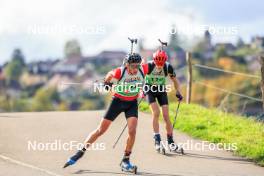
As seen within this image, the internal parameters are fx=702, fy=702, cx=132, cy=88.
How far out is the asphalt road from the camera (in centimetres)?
1130

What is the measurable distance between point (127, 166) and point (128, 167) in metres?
0.04

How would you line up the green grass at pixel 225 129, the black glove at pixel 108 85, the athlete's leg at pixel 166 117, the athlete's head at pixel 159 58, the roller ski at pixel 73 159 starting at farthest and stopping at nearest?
the athlete's leg at pixel 166 117 < the green grass at pixel 225 129 < the athlete's head at pixel 159 58 < the roller ski at pixel 73 159 < the black glove at pixel 108 85

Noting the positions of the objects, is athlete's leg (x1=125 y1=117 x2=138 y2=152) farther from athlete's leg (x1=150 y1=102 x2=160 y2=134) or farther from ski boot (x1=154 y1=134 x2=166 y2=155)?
athlete's leg (x1=150 y1=102 x2=160 y2=134)

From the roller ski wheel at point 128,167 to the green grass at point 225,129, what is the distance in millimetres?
2452

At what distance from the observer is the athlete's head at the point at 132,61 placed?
433 inches

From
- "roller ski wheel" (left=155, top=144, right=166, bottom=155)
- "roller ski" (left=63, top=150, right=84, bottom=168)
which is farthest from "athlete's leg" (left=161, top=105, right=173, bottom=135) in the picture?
"roller ski" (left=63, top=150, right=84, bottom=168)

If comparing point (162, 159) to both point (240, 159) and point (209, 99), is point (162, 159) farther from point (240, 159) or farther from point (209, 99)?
point (209, 99)

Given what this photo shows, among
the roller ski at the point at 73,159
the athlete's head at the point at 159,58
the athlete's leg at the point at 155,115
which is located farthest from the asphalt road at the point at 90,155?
the athlete's head at the point at 159,58

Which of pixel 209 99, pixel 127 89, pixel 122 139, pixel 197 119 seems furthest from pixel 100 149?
pixel 209 99

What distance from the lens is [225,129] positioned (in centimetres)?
1515

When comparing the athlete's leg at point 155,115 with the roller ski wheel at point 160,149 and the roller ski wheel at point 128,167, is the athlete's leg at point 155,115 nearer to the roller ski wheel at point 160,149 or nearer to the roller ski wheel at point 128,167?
the roller ski wheel at point 160,149

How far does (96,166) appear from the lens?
1157 cm

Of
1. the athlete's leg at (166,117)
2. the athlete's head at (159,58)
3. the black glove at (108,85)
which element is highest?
the athlete's head at (159,58)

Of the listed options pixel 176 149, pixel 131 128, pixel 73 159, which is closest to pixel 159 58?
pixel 176 149
